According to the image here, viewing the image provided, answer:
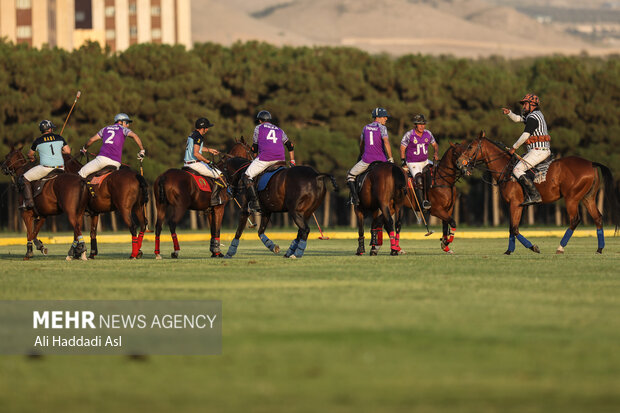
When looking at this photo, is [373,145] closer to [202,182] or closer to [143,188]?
[202,182]

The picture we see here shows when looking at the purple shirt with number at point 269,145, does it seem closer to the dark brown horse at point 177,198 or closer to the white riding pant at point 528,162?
the dark brown horse at point 177,198

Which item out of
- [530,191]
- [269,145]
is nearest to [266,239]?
[269,145]

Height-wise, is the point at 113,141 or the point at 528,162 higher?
the point at 113,141

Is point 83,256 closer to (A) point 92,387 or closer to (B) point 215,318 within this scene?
(B) point 215,318

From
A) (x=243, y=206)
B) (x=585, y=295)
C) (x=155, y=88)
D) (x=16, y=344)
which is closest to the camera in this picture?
(x=16, y=344)

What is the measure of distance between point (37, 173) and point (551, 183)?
9133mm

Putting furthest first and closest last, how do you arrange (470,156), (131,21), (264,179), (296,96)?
(131,21) → (296,96) → (470,156) → (264,179)

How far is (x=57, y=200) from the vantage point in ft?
65.2

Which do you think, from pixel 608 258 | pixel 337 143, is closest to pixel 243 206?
pixel 608 258

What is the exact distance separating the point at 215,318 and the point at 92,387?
2971mm

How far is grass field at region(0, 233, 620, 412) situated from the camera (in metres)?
6.14

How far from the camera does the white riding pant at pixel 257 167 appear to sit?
2038cm

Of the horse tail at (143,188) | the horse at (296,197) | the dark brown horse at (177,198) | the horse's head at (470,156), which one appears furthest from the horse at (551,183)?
the horse tail at (143,188)

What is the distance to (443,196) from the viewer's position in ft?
71.8
